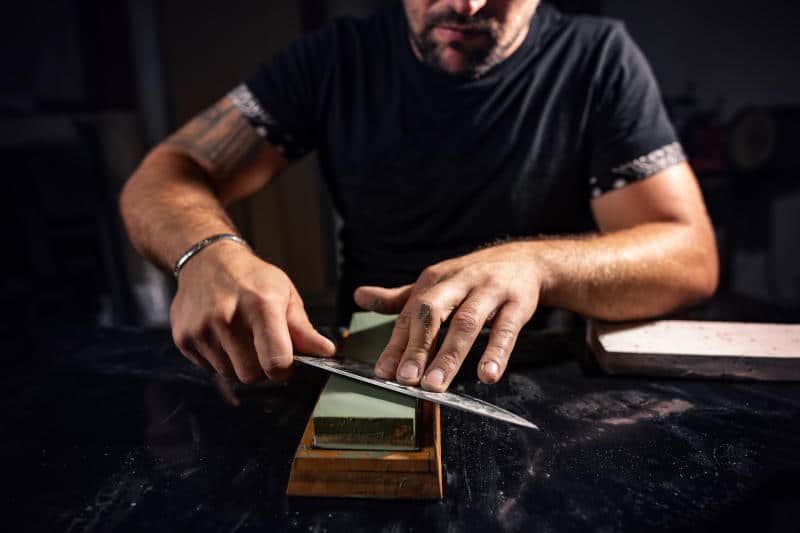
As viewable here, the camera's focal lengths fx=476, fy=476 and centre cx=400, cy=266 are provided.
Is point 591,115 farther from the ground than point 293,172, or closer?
farther from the ground

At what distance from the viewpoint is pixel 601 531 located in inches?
20.2

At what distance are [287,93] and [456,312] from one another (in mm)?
1050

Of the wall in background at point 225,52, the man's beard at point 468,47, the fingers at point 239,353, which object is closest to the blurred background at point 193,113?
the wall in background at point 225,52

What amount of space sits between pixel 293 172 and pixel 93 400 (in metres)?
3.10

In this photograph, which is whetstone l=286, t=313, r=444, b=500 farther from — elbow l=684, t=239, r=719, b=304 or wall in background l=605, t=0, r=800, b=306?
wall in background l=605, t=0, r=800, b=306

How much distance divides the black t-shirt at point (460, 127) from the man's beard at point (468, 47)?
3cm

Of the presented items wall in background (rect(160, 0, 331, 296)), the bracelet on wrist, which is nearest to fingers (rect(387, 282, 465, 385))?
the bracelet on wrist

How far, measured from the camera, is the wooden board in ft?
2.66

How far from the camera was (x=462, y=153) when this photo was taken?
1.44 meters

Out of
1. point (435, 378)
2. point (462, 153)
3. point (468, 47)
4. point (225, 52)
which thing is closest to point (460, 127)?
point (462, 153)

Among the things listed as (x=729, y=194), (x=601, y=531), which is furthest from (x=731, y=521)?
(x=729, y=194)

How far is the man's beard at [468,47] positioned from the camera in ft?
4.11

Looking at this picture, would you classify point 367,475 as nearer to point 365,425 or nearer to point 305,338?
point 365,425

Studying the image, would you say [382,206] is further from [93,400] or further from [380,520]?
[380,520]
